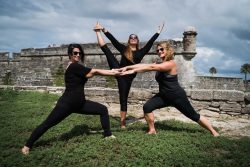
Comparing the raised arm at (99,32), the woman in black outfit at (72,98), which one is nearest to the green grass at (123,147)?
the woman in black outfit at (72,98)

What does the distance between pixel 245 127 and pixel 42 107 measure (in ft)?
20.0

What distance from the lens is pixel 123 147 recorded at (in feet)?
16.2

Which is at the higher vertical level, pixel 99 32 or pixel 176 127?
pixel 99 32

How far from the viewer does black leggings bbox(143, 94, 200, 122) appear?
218 inches

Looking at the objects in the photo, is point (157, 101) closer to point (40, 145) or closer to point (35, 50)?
point (40, 145)

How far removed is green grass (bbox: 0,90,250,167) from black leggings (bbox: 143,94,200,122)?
17.7 inches

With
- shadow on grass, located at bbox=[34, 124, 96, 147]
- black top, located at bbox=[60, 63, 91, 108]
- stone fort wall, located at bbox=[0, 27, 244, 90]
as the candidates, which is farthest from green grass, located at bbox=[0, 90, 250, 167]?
stone fort wall, located at bbox=[0, 27, 244, 90]

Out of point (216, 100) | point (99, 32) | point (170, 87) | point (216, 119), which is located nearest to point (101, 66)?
point (216, 100)

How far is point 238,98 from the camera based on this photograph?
8547 mm

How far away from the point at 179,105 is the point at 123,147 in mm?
1465

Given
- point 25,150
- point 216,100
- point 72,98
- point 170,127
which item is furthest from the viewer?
point 216,100

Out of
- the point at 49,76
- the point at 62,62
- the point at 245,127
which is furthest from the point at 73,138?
the point at 62,62

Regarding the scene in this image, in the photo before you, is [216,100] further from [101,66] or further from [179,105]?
[101,66]

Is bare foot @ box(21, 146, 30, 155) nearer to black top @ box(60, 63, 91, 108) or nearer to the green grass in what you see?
the green grass
